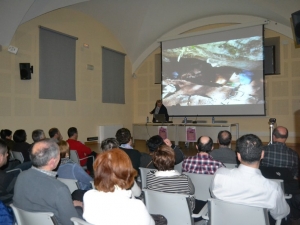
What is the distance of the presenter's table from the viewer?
7.57m

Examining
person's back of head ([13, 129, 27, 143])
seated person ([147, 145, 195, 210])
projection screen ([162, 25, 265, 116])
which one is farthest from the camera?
projection screen ([162, 25, 265, 116])

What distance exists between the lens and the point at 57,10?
308 inches

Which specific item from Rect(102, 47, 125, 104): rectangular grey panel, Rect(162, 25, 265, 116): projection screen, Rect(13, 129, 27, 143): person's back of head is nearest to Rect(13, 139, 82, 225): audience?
Rect(13, 129, 27, 143): person's back of head

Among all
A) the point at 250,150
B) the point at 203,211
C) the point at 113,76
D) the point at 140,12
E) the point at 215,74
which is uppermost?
the point at 140,12

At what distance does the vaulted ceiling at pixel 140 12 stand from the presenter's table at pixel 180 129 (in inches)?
126

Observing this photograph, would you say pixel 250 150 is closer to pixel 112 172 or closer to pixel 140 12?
pixel 112 172

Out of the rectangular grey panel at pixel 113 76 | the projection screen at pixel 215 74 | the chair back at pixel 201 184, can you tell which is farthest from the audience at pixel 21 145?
the projection screen at pixel 215 74

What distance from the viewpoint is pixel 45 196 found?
5.16 feet

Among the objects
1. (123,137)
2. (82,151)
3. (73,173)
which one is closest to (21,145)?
(82,151)

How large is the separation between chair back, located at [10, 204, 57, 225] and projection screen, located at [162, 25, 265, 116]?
25.5ft

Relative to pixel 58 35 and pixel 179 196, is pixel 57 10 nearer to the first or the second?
pixel 58 35

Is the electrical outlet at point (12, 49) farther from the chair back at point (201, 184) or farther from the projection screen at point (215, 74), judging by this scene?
the chair back at point (201, 184)

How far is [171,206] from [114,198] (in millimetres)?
634

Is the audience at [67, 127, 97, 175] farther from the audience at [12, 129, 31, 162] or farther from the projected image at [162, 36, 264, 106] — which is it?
the projected image at [162, 36, 264, 106]
